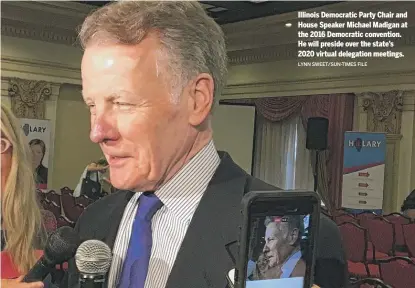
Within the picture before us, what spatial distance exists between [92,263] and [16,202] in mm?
734

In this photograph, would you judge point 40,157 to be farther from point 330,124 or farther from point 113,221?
point 113,221

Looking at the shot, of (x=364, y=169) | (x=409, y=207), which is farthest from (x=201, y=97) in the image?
(x=364, y=169)

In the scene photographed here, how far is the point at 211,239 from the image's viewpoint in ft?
2.81

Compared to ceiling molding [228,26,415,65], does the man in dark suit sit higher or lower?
lower

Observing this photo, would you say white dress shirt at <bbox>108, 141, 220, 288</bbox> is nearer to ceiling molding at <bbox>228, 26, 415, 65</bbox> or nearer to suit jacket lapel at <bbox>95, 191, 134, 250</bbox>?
suit jacket lapel at <bbox>95, 191, 134, 250</bbox>

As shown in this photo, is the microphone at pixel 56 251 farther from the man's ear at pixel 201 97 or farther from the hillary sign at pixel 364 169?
the hillary sign at pixel 364 169

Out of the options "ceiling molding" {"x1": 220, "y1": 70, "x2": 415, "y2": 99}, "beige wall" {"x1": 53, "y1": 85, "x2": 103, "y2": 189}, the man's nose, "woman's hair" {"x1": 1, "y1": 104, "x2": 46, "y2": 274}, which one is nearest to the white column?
"ceiling molding" {"x1": 220, "y1": 70, "x2": 415, "y2": 99}

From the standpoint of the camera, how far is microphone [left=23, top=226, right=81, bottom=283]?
85 centimetres

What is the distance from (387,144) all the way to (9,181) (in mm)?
8038

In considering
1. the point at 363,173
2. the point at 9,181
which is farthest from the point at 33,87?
the point at 9,181

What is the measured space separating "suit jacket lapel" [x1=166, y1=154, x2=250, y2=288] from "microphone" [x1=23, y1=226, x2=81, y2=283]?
0.48 ft

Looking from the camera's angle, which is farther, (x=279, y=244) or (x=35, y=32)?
(x=35, y=32)

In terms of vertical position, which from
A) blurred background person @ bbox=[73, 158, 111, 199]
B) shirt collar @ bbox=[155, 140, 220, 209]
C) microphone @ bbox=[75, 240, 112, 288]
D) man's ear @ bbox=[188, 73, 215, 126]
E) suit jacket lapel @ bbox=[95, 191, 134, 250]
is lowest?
blurred background person @ bbox=[73, 158, 111, 199]

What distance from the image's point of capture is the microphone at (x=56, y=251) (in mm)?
851
